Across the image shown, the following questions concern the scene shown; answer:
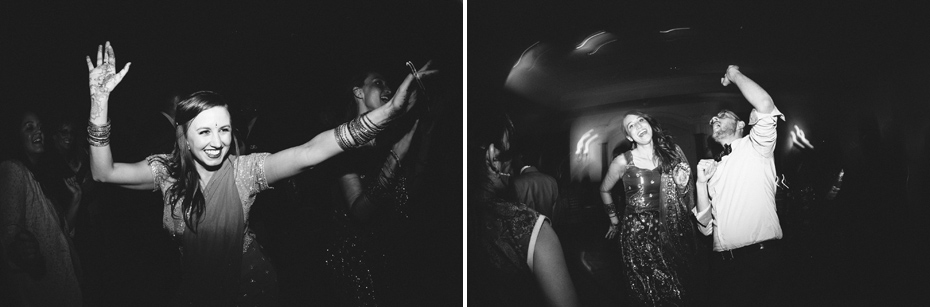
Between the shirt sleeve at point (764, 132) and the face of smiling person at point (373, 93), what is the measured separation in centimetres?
133

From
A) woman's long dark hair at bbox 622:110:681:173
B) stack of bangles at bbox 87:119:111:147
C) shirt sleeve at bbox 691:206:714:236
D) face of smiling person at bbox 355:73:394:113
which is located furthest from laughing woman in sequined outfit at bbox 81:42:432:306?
shirt sleeve at bbox 691:206:714:236

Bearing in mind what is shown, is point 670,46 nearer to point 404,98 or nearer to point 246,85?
point 404,98

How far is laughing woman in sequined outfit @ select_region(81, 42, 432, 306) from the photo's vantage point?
→ 1812 millimetres

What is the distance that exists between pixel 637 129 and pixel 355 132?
1.05 meters

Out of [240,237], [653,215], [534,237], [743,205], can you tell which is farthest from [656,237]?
[240,237]

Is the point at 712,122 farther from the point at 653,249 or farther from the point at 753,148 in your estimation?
the point at 653,249

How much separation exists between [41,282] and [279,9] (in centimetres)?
117

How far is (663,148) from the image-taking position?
83.0 inches

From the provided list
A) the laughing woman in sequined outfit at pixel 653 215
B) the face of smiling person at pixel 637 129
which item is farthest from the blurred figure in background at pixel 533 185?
the face of smiling person at pixel 637 129

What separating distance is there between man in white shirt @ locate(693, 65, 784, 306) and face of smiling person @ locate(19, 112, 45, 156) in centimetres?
222

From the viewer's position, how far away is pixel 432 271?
2266 millimetres

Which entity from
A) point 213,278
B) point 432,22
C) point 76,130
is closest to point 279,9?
point 432,22

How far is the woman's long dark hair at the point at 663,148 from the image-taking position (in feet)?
6.88

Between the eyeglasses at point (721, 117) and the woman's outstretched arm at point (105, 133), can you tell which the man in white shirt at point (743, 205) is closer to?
the eyeglasses at point (721, 117)
